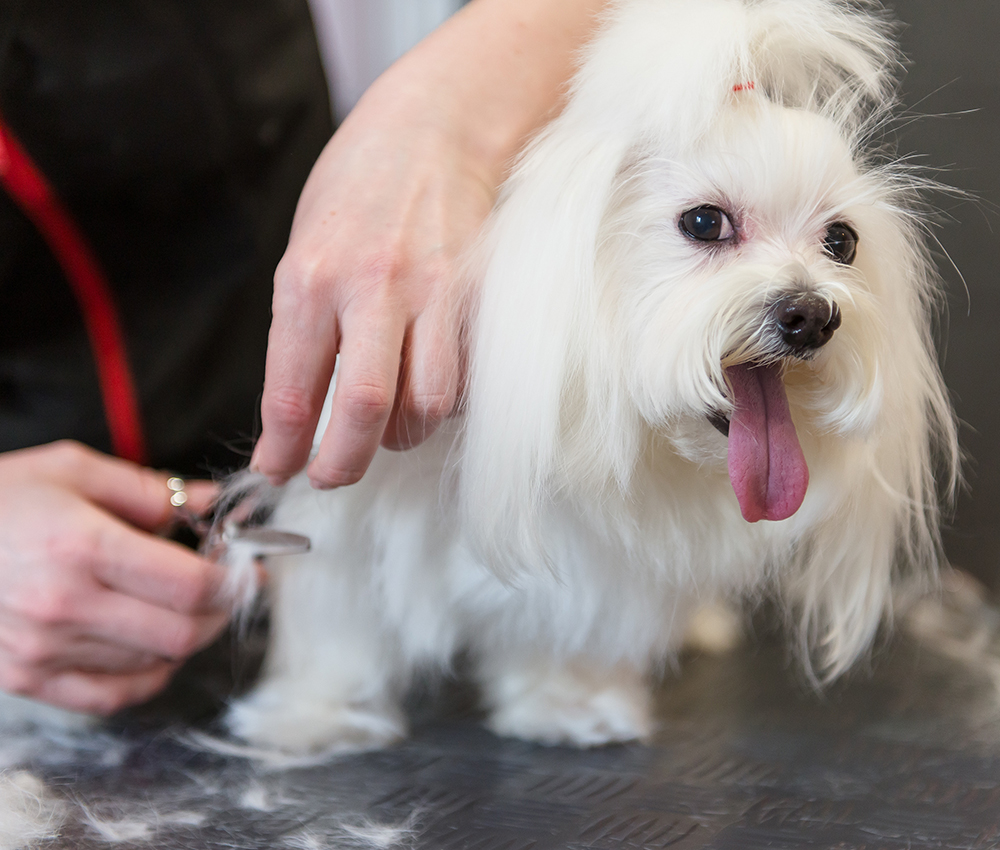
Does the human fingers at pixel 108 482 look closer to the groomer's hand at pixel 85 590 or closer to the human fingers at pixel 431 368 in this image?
the groomer's hand at pixel 85 590

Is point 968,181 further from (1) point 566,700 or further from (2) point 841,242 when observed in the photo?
(1) point 566,700

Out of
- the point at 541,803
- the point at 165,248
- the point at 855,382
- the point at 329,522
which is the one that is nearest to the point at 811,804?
the point at 541,803

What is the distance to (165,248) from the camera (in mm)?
935

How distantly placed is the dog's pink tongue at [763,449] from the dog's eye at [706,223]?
89 millimetres

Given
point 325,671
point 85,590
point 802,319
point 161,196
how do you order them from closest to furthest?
point 802,319 < point 85,590 < point 325,671 < point 161,196

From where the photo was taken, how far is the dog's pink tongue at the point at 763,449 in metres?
0.56

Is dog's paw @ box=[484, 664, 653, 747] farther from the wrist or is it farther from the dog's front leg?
the wrist

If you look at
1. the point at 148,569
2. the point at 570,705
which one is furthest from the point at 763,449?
the point at 148,569

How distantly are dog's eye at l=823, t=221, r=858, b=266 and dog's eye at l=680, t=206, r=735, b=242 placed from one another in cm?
7

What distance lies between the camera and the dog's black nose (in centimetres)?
51

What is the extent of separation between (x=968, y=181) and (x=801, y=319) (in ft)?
2.02

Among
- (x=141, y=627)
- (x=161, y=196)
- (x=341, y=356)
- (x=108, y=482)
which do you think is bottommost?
(x=141, y=627)

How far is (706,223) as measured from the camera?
0.57 metres

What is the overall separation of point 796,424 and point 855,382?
2.3 inches
